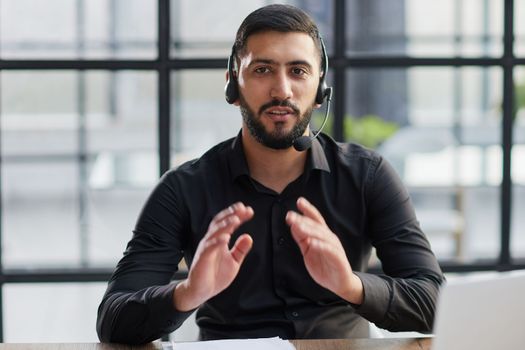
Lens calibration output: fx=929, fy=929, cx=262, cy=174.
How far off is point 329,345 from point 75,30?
56.2 inches

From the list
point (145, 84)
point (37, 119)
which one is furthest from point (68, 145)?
point (145, 84)

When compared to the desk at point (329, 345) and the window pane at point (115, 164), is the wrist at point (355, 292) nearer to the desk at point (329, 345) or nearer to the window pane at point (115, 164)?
the desk at point (329, 345)

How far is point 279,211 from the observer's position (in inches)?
86.7

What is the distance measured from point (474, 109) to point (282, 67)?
9.81 feet

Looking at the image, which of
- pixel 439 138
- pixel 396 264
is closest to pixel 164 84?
pixel 396 264

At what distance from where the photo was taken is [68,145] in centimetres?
302

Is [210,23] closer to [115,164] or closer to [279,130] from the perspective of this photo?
[115,164]

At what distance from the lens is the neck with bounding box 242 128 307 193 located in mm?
2232

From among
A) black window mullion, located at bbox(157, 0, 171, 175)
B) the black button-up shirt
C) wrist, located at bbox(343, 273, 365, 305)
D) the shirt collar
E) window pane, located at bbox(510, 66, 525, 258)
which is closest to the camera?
wrist, located at bbox(343, 273, 365, 305)

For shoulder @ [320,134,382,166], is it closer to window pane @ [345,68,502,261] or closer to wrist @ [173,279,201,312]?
wrist @ [173,279,201,312]

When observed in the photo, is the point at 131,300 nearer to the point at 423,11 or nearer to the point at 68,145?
the point at 68,145

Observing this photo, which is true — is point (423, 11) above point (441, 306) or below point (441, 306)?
above

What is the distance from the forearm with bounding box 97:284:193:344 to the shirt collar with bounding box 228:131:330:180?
14.9 inches

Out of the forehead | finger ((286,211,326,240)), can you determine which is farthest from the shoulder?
finger ((286,211,326,240))
